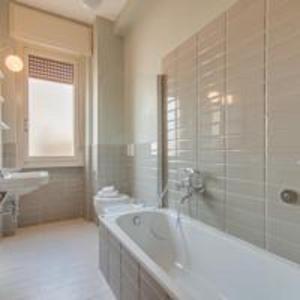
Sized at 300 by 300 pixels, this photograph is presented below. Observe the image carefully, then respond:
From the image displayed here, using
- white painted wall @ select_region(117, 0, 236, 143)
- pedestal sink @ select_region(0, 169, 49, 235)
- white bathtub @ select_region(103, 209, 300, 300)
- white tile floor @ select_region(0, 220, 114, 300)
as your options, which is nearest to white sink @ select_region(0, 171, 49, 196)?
pedestal sink @ select_region(0, 169, 49, 235)

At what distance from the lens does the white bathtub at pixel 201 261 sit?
1.29 meters

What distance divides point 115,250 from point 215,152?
3.31 ft

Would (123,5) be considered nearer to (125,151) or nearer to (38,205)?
(125,151)

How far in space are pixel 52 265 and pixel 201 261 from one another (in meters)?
1.34

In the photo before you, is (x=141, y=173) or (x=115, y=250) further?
(x=141, y=173)

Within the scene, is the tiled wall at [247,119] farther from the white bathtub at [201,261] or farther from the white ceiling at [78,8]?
the white ceiling at [78,8]

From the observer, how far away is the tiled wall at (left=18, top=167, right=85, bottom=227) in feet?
11.2

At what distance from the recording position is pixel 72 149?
3.74m

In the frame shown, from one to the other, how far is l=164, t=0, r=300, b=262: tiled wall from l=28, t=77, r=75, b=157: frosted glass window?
2041 mm

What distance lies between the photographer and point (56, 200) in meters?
3.63

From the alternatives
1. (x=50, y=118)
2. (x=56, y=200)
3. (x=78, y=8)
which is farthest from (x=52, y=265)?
(x=78, y=8)

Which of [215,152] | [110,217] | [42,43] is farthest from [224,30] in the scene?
[42,43]

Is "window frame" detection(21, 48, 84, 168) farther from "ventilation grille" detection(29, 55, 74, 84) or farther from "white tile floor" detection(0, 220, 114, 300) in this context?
"white tile floor" detection(0, 220, 114, 300)

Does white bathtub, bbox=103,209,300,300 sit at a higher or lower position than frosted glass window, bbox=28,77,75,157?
lower
